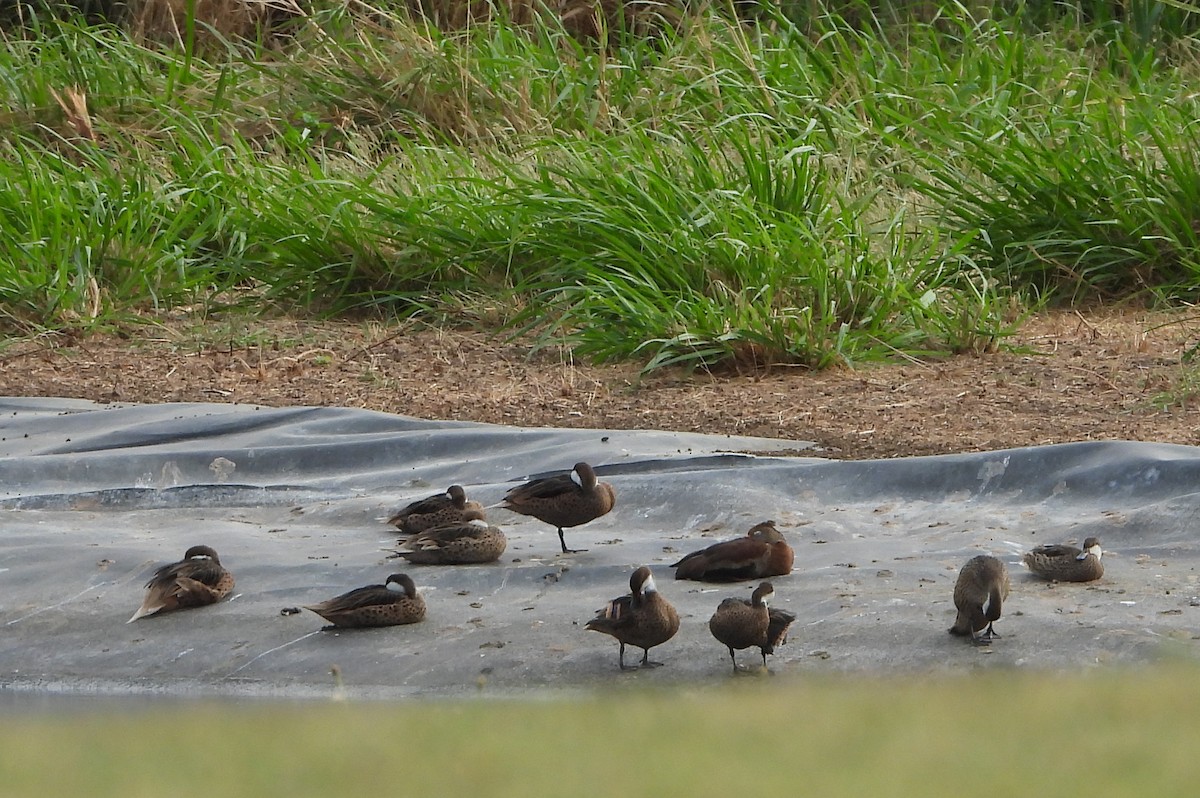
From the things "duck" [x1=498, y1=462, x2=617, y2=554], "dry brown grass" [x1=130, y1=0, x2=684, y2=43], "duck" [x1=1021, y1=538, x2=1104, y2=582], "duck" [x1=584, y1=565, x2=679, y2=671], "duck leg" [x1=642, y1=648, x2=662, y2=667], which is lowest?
"duck leg" [x1=642, y1=648, x2=662, y2=667]

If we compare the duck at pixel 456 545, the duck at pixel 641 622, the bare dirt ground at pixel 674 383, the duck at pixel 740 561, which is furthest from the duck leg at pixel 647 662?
the bare dirt ground at pixel 674 383

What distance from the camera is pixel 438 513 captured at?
14.5 feet

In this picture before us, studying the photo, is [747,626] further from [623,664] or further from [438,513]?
[438,513]

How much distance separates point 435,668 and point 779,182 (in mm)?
4913

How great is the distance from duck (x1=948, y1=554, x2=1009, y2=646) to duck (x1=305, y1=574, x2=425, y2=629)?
1248 millimetres

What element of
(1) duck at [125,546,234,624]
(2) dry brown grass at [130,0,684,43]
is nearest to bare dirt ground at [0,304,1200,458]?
(1) duck at [125,546,234,624]

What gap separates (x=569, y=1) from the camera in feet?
44.1

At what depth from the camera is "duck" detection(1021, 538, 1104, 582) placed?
3.83 meters

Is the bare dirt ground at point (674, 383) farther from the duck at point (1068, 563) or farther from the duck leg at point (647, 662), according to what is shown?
the duck leg at point (647, 662)

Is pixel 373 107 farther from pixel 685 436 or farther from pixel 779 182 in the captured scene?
pixel 685 436

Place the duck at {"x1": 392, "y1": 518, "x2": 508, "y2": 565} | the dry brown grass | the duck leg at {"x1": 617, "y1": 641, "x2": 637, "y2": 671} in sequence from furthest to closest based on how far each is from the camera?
the dry brown grass → the duck at {"x1": 392, "y1": 518, "x2": 508, "y2": 565} → the duck leg at {"x1": 617, "y1": 641, "x2": 637, "y2": 671}

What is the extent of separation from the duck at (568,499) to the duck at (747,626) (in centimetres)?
93

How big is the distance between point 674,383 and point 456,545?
2.89 meters

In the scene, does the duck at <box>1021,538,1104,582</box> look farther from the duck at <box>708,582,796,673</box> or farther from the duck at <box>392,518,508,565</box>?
the duck at <box>392,518,508,565</box>
